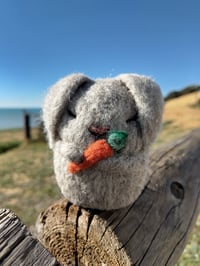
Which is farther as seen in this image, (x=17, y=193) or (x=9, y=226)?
(x=17, y=193)

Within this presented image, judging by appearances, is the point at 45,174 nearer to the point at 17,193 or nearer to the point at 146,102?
the point at 17,193

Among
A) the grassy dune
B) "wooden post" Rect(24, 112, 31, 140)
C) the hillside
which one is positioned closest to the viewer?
the grassy dune

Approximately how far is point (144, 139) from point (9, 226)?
60 centimetres

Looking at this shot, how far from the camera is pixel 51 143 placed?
1224mm

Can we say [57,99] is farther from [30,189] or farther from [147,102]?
[30,189]

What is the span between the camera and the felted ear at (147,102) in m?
1.09

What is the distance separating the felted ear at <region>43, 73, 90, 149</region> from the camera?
1.10 meters

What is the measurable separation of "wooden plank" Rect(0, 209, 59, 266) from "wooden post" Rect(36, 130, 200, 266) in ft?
1.40

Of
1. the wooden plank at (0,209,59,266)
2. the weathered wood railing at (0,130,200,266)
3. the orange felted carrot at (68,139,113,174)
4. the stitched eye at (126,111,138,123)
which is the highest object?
the stitched eye at (126,111,138,123)

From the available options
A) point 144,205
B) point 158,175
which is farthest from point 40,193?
point 144,205

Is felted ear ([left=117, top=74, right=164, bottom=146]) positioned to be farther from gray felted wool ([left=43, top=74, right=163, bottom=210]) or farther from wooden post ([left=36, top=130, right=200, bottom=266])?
wooden post ([left=36, top=130, right=200, bottom=266])

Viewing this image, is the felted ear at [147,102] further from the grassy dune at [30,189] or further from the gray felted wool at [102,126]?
the grassy dune at [30,189]

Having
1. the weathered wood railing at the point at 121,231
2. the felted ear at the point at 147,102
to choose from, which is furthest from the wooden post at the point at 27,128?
the felted ear at the point at 147,102

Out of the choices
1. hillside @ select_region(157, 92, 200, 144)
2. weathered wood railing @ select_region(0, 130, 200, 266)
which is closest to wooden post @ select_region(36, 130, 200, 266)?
weathered wood railing @ select_region(0, 130, 200, 266)
